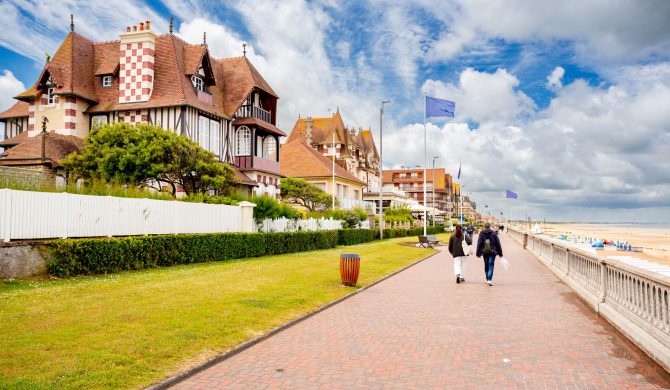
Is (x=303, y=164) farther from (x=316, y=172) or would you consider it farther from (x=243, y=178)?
(x=243, y=178)

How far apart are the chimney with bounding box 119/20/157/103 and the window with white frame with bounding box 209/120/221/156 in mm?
3868

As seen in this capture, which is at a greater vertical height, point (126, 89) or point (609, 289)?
point (126, 89)

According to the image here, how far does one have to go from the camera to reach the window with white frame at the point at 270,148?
120ft

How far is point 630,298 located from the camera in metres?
8.18

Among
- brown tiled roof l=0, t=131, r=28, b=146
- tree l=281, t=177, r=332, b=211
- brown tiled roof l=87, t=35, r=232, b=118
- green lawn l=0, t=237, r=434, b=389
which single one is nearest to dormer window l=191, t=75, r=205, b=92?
brown tiled roof l=87, t=35, r=232, b=118

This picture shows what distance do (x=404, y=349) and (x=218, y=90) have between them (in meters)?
29.3

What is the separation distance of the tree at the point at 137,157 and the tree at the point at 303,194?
17.6m

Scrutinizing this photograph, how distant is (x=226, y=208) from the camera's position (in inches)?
843

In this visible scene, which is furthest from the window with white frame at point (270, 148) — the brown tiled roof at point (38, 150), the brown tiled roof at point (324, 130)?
the brown tiled roof at point (324, 130)

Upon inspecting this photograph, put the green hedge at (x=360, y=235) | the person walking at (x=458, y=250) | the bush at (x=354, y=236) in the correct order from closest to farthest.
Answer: the person walking at (x=458, y=250), the bush at (x=354, y=236), the green hedge at (x=360, y=235)

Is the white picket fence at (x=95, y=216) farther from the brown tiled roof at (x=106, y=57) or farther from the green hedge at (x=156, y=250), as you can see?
the brown tiled roof at (x=106, y=57)

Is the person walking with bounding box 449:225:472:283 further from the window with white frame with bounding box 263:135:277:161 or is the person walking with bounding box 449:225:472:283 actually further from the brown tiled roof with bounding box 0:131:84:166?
the window with white frame with bounding box 263:135:277:161

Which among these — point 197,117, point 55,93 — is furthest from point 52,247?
point 55,93

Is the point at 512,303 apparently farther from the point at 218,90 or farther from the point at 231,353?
the point at 218,90
